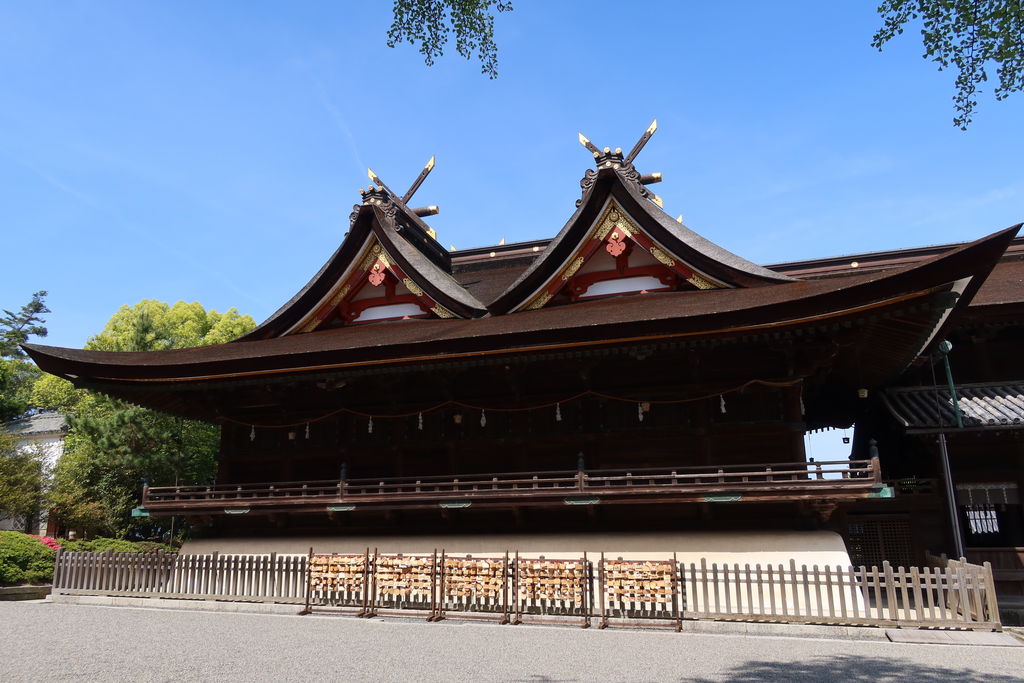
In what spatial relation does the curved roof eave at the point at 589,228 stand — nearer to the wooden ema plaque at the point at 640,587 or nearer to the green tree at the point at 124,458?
the wooden ema plaque at the point at 640,587

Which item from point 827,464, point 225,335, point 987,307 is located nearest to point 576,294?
point 827,464

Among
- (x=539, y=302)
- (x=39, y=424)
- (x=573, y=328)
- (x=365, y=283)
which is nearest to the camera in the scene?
(x=573, y=328)

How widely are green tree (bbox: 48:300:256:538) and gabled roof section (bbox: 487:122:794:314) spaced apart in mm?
15948

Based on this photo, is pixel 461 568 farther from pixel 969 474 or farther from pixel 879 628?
pixel 969 474

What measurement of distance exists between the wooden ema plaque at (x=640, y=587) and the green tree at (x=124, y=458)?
19.0 metres

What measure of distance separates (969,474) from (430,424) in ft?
41.6

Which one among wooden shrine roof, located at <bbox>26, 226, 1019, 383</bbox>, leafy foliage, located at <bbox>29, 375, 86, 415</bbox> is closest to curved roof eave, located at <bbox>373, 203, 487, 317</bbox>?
wooden shrine roof, located at <bbox>26, 226, 1019, 383</bbox>

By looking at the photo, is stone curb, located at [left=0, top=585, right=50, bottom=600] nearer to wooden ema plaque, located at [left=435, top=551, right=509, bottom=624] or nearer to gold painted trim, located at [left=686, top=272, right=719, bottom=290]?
wooden ema plaque, located at [left=435, top=551, right=509, bottom=624]

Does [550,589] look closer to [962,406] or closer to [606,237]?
[606,237]

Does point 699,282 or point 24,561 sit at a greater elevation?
point 699,282

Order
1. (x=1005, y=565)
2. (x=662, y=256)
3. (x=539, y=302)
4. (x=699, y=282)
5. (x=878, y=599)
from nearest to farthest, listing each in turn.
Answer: (x=878, y=599) → (x=1005, y=565) → (x=699, y=282) → (x=662, y=256) → (x=539, y=302)

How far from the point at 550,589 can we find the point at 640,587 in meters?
1.59

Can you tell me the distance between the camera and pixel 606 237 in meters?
18.2

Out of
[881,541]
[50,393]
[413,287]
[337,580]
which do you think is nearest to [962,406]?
[881,541]
